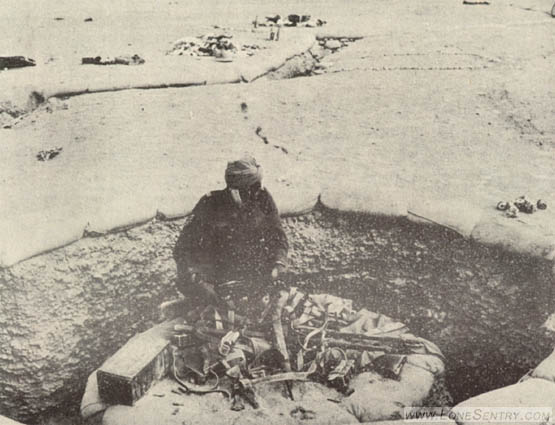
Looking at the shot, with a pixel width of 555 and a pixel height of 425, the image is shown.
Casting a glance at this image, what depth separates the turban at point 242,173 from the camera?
3.84 m

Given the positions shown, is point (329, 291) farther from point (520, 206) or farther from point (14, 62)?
point (14, 62)

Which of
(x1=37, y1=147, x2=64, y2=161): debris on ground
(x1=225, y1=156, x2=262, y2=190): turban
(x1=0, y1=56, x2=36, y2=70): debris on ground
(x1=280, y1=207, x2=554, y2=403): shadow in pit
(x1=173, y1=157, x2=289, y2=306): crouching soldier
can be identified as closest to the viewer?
(x1=225, y1=156, x2=262, y2=190): turban

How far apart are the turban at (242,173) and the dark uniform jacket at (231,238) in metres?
0.12

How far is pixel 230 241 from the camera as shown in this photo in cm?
401

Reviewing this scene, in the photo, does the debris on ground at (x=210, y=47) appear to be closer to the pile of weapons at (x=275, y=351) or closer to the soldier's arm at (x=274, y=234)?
the soldier's arm at (x=274, y=234)

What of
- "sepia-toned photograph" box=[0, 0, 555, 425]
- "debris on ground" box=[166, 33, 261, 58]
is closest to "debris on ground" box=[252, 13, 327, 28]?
"debris on ground" box=[166, 33, 261, 58]

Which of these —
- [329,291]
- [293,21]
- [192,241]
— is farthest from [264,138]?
[293,21]

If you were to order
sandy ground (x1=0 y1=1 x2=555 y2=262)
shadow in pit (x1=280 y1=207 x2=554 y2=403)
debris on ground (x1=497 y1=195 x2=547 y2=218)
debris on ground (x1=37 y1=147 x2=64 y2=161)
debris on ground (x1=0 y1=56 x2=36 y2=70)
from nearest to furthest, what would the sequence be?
shadow in pit (x1=280 y1=207 x2=554 y2=403) → debris on ground (x1=497 y1=195 x2=547 y2=218) → sandy ground (x1=0 y1=1 x2=555 y2=262) → debris on ground (x1=37 y1=147 x2=64 y2=161) → debris on ground (x1=0 y1=56 x2=36 y2=70)

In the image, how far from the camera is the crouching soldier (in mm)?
3951

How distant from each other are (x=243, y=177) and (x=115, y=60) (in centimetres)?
434

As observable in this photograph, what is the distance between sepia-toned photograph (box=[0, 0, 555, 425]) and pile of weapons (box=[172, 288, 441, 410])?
0.04 ft

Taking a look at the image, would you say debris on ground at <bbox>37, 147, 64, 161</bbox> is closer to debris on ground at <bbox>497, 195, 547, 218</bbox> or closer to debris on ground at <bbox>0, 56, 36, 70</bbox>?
debris on ground at <bbox>0, 56, 36, 70</bbox>

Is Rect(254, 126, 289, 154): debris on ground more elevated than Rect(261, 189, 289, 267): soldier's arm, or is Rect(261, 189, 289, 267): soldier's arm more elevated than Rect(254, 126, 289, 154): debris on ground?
Rect(254, 126, 289, 154): debris on ground

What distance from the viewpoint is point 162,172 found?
5020mm
